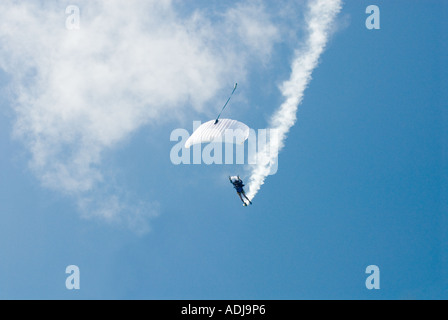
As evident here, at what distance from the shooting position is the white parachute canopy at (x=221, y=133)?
34625 mm

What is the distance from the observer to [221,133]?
3469 cm

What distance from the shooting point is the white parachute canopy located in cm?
3462
